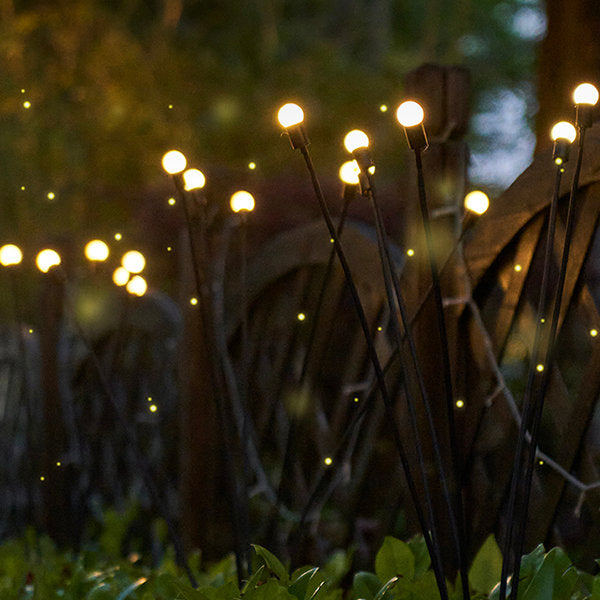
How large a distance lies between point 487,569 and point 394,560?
191 millimetres

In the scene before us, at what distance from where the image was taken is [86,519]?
4.02 meters

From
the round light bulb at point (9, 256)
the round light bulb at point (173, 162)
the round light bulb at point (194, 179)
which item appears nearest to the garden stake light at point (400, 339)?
the round light bulb at point (173, 162)

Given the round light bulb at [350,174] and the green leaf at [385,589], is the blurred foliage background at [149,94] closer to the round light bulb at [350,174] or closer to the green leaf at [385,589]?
the round light bulb at [350,174]

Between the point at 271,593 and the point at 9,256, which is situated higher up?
the point at 9,256

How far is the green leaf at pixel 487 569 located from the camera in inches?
71.5

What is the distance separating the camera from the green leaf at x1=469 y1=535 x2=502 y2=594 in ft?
5.96

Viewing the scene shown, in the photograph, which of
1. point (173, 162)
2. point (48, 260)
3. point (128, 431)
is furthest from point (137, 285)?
point (173, 162)

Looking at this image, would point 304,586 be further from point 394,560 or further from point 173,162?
point 173,162

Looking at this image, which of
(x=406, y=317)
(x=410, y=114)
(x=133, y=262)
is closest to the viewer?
(x=410, y=114)

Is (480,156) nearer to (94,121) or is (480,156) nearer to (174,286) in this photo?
(94,121)

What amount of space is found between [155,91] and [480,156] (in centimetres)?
631

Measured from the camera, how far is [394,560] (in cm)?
185

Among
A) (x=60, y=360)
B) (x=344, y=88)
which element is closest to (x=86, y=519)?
(x=60, y=360)

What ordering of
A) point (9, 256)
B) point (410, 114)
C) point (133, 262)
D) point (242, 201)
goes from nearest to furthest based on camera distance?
point (410, 114)
point (242, 201)
point (9, 256)
point (133, 262)
